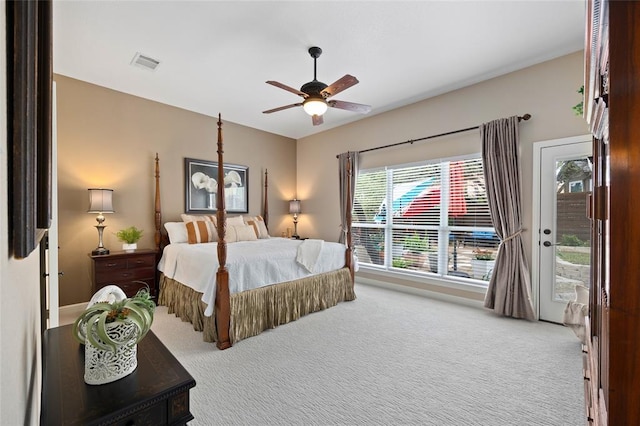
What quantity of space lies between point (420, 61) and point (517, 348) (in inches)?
124

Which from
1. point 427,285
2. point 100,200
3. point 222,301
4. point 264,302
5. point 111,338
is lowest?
point 427,285

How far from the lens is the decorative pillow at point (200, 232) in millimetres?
4167

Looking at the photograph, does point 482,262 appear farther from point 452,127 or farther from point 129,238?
point 129,238

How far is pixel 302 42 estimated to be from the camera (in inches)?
114

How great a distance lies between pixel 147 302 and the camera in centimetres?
105

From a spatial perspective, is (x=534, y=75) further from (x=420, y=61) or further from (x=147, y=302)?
(x=147, y=302)

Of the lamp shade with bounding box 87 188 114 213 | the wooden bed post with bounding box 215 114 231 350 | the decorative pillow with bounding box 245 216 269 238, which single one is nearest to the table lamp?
the lamp shade with bounding box 87 188 114 213

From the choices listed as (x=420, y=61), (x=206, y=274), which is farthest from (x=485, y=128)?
(x=206, y=274)

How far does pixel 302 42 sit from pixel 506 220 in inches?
123

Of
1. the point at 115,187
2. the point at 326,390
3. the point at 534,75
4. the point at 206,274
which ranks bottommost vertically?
the point at 326,390

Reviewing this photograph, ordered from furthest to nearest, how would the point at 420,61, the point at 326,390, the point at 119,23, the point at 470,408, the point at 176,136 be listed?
the point at 176,136
the point at 420,61
the point at 119,23
the point at 326,390
the point at 470,408

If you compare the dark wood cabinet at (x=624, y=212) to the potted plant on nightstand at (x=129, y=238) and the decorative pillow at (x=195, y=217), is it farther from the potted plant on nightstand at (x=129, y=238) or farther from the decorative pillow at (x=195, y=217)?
the decorative pillow at (x=195, y=217)

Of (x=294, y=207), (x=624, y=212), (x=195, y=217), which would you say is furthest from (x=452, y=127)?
(x=195, y=217)

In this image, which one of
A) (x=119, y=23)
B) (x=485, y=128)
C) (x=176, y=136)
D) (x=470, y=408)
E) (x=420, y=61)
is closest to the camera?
(x=470, y=408)
